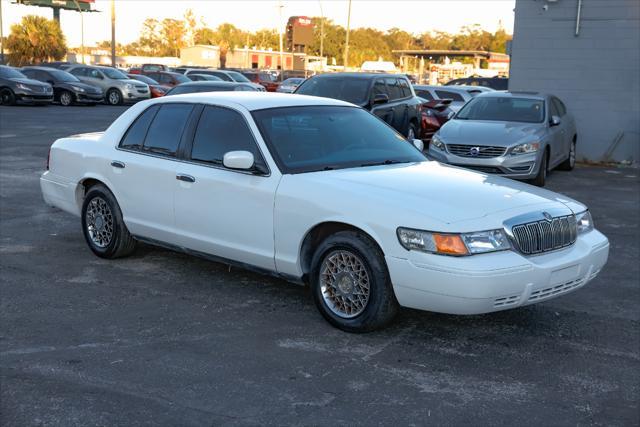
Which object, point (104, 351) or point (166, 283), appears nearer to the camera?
point (104, 351)

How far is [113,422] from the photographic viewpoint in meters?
4.02

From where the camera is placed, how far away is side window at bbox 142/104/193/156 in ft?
21.8

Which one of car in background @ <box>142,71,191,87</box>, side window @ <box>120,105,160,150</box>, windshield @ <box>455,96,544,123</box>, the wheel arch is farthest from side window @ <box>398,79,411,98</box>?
car in background @ <box>142,71,191,87</box>

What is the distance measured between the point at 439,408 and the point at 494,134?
8.94 metres

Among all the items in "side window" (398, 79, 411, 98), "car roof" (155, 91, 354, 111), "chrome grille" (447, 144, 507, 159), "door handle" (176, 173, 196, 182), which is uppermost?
"car roof" (155, 91, 354, 111)

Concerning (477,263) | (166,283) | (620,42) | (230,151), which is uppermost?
(620,42)

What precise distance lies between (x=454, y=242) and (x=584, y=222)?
1416 millimetres

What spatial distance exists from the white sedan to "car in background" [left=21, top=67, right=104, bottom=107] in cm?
2614

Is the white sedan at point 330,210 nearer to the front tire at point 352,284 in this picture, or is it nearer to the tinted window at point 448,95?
the front tire at point 352,284

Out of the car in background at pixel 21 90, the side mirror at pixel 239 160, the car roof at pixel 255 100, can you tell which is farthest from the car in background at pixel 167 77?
the side mirror at pixel 239 160

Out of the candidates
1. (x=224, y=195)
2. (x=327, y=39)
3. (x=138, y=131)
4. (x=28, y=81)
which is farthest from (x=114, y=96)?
(x=327, y=39)

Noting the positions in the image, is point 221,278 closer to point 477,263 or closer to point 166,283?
point 166,283

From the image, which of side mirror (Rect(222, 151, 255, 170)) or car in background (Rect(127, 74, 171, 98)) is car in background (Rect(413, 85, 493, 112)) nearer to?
car in background (Rect(127, 74, 171, 98))

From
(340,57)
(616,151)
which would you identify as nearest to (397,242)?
(616,151)
